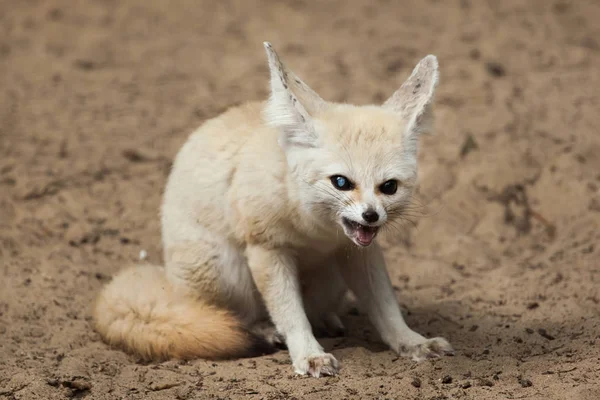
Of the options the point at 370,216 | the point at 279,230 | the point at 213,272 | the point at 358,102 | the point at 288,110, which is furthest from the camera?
the point at 358,102

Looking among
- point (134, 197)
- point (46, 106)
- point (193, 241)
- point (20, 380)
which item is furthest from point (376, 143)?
point (46, 106)

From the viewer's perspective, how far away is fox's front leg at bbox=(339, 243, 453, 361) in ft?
14.4

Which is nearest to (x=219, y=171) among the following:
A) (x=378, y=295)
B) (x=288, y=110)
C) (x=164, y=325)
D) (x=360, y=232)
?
(x=288, y=110)

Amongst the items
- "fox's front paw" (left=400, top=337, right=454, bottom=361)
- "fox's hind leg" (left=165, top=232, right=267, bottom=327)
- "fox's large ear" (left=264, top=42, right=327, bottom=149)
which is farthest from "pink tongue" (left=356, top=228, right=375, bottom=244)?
"fox's hind leg" (left=165, top=232, right=267, bottom=327)

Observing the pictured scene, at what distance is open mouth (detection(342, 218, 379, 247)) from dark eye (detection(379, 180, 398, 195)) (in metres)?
0.17

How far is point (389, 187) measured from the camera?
12.8ft

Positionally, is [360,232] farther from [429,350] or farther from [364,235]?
[429,350]

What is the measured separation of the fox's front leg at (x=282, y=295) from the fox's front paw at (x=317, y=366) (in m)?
0.08

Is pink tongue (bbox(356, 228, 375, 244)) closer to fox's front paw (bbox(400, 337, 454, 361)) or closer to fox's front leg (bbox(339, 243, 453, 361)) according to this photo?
fox's front leg (bbox(339, 243, 453, 361))

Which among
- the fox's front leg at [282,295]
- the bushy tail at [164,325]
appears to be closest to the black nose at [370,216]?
the fox's front leg at [282,295]

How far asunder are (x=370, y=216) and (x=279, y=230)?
2.09ft

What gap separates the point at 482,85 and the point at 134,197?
131 inches

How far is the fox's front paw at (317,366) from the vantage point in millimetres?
4078

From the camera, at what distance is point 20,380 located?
406 cm
